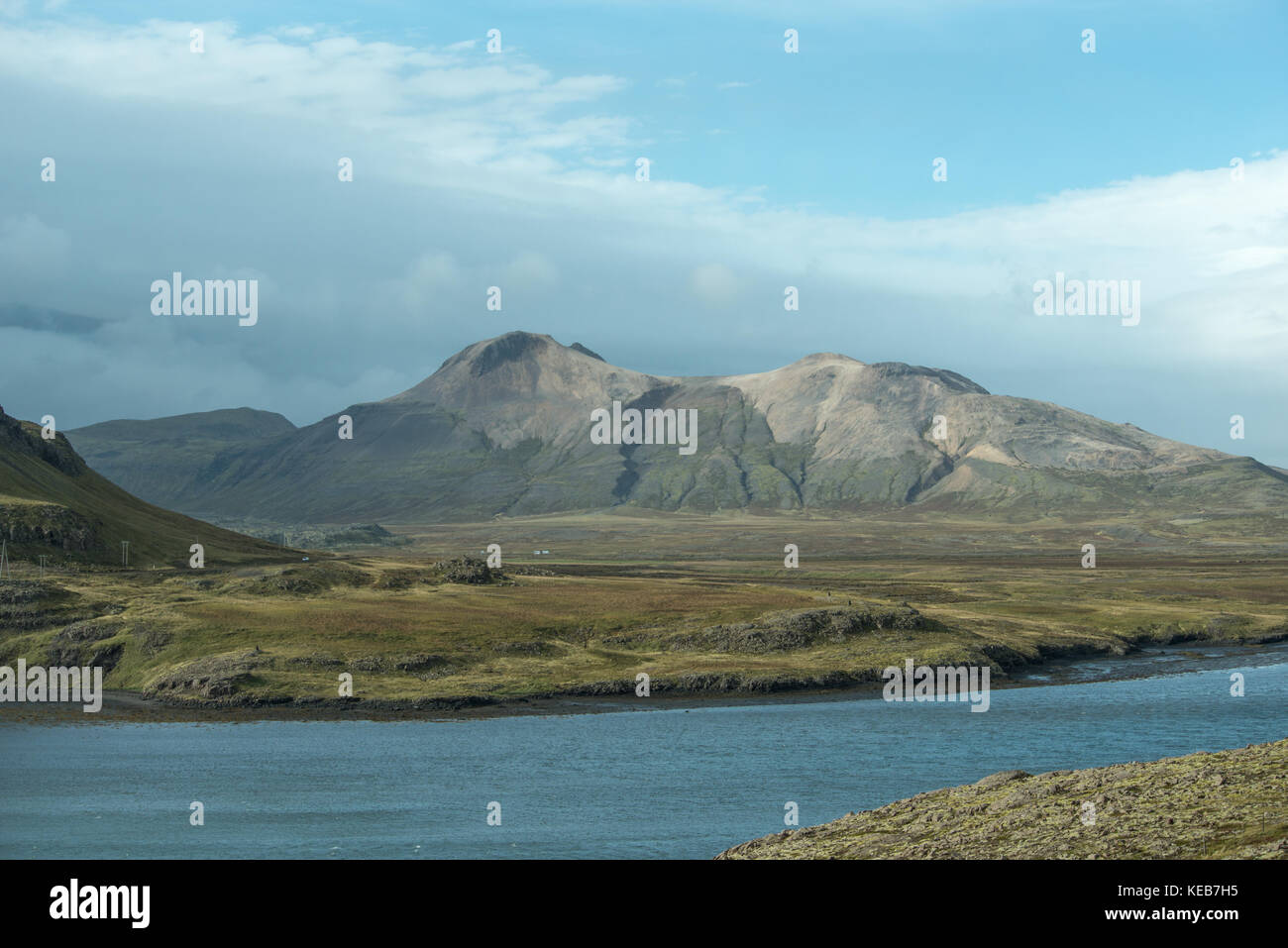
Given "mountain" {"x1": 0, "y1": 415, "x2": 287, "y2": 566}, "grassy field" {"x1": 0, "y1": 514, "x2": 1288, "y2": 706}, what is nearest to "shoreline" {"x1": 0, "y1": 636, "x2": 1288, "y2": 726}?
"grassy field" {"x1": 0, "y1": 514, "x2": 1288, "y2": 706}

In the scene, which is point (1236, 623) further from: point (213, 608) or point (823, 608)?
point (213, 608)

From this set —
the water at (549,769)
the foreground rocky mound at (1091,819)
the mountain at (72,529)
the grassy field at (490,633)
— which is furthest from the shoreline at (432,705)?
the mountain at (72,529)

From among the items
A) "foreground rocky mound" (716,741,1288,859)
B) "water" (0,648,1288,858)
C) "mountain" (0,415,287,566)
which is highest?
"mountain" (0,415,287,566)

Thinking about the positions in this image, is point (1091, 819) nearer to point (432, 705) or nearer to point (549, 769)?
point (549, 769)

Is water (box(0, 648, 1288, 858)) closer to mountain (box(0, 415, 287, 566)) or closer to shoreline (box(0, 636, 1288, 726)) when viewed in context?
shoreline (box(0, 636, 1288, 726))
